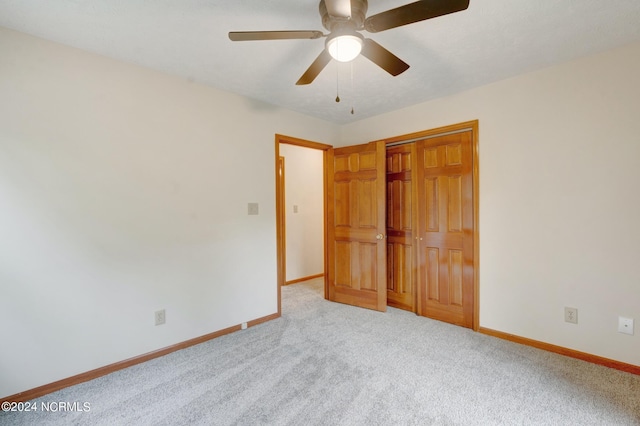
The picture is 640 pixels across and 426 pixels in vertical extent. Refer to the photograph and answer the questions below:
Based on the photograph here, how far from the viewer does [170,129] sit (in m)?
2.49

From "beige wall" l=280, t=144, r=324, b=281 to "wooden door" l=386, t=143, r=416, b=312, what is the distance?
1.56 meters

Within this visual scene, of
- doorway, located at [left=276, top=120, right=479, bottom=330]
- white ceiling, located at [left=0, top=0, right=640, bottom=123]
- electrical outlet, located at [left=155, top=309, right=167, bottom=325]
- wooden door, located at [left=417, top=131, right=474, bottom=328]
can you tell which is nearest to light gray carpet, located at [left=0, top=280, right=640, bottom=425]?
electrical outlet, located at [left=155, top=309, right=167, bottom=325]

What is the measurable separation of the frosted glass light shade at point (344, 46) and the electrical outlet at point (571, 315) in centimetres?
261

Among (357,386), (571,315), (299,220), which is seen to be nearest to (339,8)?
(357,386)

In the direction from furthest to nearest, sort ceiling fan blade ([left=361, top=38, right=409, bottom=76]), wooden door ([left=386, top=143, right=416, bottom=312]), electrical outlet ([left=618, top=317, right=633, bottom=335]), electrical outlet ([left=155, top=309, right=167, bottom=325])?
wooden door ([left=386, top=143, right=416, bottom=312]) < electrical outlet ([left=155, top=309, right=167, bottom=325]) < electrical outlet ([left=618, top=317, right=633, bottom=335]) < ceiling fan blade ([left=361, top=38, right=409, bottom=76])

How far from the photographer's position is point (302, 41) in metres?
1.95

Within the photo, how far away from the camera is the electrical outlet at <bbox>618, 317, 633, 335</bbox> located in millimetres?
2067

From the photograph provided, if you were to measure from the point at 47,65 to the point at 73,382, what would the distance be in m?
2.23

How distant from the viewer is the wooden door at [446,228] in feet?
9.41

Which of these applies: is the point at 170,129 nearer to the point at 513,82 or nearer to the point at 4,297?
the point at 4,297

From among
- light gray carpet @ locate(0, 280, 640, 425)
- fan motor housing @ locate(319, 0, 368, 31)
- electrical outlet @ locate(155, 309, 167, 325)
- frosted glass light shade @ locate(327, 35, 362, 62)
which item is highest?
fan motor housing @ locate(319, 0, 368, 31)

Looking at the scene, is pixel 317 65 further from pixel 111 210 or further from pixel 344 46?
pixel 111 210

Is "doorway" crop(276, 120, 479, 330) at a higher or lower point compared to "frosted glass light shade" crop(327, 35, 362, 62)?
lower

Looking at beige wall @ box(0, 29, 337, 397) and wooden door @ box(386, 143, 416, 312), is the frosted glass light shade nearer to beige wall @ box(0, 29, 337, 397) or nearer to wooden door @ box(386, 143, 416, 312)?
beige wall @ box(0, 29, 337, 397)
